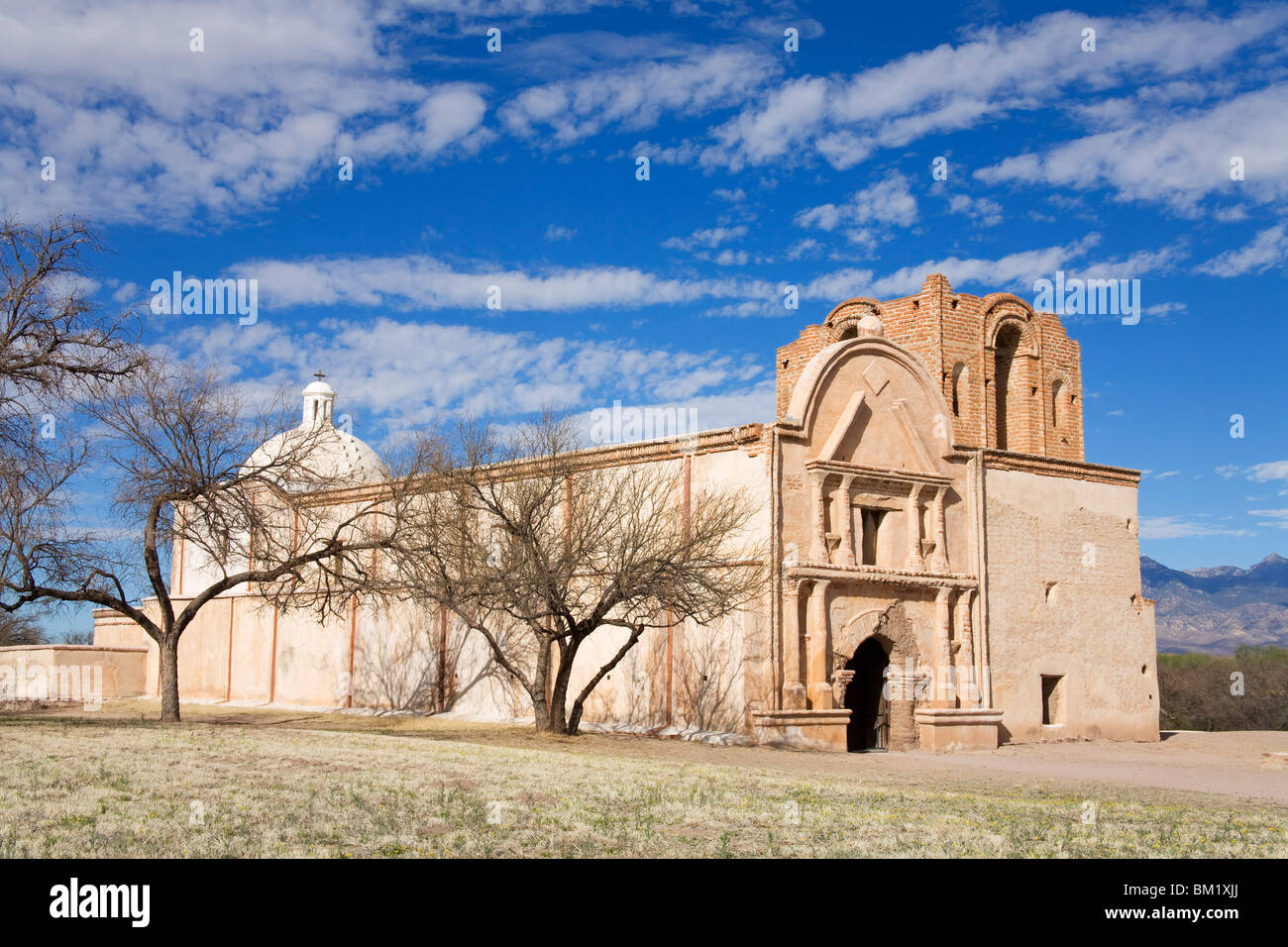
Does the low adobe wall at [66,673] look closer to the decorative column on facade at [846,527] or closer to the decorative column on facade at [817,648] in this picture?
the decorative column on facade at [817,648]

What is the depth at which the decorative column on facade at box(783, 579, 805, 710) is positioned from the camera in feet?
72.2

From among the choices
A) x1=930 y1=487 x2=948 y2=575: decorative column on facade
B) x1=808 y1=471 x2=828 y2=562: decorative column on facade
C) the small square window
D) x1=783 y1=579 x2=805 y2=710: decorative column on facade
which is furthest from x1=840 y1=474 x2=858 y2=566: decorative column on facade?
the small square window

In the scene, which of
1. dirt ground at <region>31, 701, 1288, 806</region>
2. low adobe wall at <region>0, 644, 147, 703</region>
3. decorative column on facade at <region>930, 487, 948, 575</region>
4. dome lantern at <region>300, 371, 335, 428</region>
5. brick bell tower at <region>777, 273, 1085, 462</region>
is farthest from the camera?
dome lantern at <region>300, 371, 335, 428</region>

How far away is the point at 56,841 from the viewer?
7750 millimetres

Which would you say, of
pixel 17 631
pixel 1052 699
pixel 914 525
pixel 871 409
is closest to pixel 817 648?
pixel 914 525

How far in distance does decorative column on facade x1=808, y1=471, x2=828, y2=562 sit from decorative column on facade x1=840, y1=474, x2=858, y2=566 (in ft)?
1.48

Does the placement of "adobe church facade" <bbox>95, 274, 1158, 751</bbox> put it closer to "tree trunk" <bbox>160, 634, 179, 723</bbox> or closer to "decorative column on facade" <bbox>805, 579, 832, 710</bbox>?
"decorative column on facade" <bbox>805, 579, 832, 710</bbox>

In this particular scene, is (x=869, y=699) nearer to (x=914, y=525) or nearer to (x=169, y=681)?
(x=914, y=525)

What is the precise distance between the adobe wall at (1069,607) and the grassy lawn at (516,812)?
1279 cm

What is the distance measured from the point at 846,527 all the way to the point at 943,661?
12.7 feet

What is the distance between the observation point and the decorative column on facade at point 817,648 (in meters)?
22.3

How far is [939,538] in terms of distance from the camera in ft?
82.6
